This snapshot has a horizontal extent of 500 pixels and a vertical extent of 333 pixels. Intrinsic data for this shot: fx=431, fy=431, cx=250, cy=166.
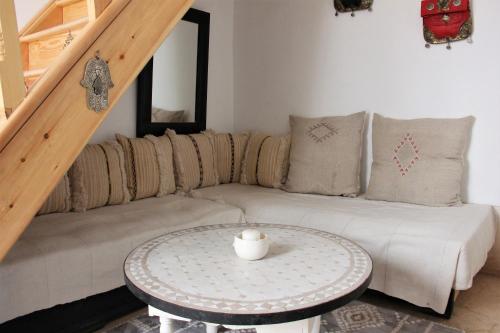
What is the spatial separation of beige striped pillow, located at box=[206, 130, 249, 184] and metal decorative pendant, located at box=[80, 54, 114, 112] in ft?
5.74

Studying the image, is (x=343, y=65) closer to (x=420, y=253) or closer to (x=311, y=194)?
(x=311, y=194)

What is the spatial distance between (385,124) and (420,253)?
1.04 metres

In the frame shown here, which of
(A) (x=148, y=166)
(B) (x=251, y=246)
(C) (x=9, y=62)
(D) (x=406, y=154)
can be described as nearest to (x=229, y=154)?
(A) (x=148, y=166)

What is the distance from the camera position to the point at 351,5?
2992 mm

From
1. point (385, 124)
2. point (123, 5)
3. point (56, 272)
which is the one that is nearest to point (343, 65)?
point (385, 124)

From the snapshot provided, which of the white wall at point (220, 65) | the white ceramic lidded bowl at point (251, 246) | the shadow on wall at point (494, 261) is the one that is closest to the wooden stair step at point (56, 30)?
the white ceramic lidded bowl at point (251, 246)

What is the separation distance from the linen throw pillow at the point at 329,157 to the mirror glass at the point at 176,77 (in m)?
0.91

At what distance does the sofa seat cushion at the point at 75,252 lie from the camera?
65.3 inches

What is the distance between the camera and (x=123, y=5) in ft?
4.91

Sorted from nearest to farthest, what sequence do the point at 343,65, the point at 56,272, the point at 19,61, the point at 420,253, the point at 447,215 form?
the point at 19,61
the point at 56,272
the point at 420,253
the point at 447,215
the point at 343,65

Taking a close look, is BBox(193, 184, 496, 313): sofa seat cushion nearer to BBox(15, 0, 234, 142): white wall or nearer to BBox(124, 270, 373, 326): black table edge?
BBox(124, 270, 373, 326): black table edge

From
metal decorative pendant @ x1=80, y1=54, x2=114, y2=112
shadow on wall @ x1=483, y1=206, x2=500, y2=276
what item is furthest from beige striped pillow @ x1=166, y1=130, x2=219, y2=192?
shadow on wall @ x1=483, y1=206, x2=500, y2=276

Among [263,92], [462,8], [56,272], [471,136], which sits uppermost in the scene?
[462,8]

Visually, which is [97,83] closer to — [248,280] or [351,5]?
[248,280]
